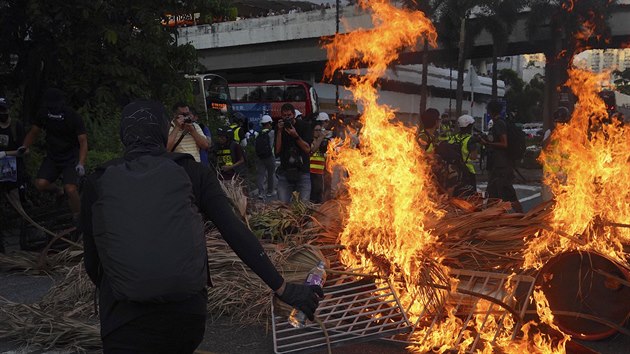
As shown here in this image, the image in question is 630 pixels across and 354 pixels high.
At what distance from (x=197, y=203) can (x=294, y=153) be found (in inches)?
240

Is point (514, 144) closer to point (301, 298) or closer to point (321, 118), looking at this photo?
point (321, 118)

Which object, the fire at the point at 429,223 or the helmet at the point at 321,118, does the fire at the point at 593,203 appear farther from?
the helmet at the point at 321,118

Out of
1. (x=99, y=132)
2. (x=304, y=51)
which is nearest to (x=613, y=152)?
(x=99, y=132)

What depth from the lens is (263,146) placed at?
12.1 meters

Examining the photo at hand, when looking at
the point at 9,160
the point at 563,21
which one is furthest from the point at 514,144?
the point at 563,21

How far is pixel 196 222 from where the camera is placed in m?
2.46

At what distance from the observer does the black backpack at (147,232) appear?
2287mm

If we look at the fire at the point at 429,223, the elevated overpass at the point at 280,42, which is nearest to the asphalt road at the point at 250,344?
the fire at the point at 429,223

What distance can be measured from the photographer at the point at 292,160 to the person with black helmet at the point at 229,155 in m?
1.58

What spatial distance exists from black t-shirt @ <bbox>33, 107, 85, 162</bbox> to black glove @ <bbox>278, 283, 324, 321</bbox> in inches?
210

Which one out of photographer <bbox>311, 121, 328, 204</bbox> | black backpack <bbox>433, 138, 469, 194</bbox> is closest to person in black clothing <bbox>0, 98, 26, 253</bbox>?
photographer <bbox>311, 121, 328, 204</bbox>

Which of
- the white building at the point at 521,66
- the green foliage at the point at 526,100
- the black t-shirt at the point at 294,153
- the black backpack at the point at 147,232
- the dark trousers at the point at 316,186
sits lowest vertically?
the green foliage at the point at 526,100

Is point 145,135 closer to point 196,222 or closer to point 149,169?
point 149,169

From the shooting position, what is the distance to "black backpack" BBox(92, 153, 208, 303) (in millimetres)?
2287
